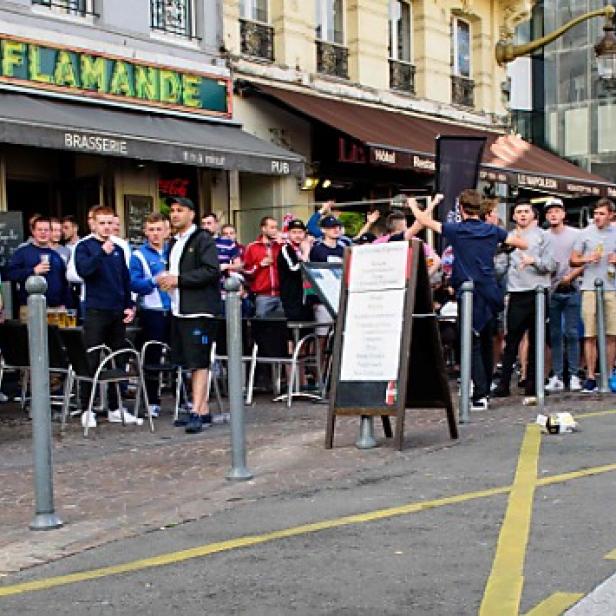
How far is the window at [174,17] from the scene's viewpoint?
16.7 m

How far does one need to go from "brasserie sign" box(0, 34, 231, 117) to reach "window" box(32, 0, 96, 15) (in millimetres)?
695

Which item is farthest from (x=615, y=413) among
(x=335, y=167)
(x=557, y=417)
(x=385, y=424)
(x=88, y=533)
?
(x=335, y=167)

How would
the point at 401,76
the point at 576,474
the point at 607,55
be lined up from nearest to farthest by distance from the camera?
the point at 576,474 → the point at 607,55 → the point at 401,76

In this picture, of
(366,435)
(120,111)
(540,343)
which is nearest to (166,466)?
(366,435)

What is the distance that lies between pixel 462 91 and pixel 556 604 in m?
20.6

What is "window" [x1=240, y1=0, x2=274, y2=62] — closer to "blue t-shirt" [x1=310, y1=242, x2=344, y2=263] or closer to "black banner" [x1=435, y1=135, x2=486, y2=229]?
"black banner" [x1=435, y1=135, x2=486, y2=229]

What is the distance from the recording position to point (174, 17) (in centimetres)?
1702

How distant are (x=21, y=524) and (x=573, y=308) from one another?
690 cm

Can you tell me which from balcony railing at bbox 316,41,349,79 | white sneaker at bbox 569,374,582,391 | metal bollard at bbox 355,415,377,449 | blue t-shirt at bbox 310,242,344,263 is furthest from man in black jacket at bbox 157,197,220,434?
balcony railing at bbox 316,41,349,79

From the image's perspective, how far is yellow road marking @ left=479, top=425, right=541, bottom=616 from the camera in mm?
4180

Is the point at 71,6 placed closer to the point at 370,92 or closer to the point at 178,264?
the point at 370,92

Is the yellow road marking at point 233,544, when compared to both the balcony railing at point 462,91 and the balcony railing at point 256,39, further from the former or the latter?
the balcony railing at point 462,91

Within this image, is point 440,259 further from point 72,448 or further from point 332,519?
point 332,519

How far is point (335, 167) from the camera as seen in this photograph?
64.7 feet
